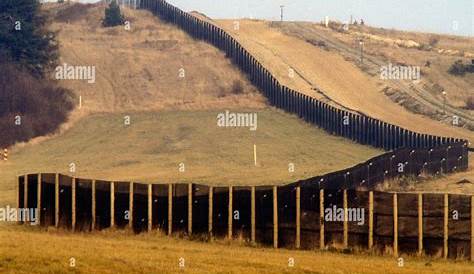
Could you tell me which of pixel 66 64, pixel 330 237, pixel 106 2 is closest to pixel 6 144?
pixel 66 64

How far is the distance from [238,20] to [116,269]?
11339 cm

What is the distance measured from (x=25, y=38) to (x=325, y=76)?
2566 cm

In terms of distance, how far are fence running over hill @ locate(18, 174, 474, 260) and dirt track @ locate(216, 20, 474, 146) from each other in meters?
47.2

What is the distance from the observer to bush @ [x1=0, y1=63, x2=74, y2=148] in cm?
7881

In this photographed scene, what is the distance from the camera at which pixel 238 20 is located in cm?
13438

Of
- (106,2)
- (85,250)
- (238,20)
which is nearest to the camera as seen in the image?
(85,250)

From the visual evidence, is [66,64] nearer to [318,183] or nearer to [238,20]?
[238,20]

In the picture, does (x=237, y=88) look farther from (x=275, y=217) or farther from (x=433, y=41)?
(x=275, y=217)

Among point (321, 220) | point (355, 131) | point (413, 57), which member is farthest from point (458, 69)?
point (321, 220)
